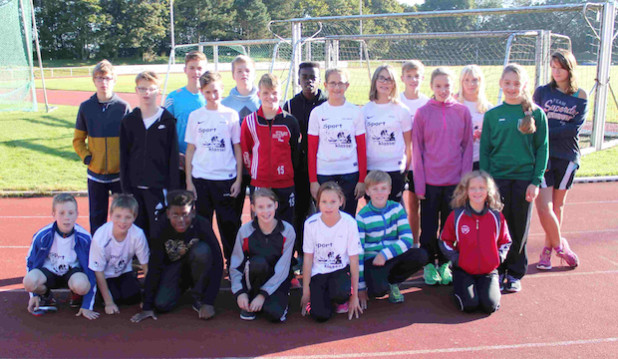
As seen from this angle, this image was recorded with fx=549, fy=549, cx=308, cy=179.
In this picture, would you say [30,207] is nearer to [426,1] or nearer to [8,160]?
[8,160]

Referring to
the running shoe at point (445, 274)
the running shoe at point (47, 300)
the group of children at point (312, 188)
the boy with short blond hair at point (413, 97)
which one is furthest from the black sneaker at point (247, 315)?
the boy with short blond hair at point (413, 97)

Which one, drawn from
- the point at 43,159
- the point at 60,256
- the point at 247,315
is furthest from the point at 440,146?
the point at 43,159

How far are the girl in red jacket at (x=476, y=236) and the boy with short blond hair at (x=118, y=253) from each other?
2390mm

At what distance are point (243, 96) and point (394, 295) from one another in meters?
2.22

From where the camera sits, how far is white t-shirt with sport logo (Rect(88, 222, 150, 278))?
4.12 m

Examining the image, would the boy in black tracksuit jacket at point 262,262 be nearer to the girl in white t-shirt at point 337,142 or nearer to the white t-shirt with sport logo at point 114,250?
the girl in white t-shirt at point 337,142

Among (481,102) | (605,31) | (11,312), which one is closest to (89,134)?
(11,312)

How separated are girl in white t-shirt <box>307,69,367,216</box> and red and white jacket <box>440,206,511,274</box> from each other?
33.0 inches

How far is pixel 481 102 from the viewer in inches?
187

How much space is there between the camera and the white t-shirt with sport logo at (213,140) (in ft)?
14.7

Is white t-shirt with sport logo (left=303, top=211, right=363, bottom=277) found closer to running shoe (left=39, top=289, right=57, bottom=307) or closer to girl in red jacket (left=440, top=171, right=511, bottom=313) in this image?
girl in red jacket (left=440, top=171, right=511, bottom=313)

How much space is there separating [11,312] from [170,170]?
5.21 ft

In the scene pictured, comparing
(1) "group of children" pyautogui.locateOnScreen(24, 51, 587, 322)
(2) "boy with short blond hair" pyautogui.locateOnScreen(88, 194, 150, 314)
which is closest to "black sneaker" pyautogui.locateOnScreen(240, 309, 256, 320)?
(1) "group of children" pyautogui.locateOnScreen(24, 51, 587, 322)

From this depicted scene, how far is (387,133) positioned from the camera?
454cm
